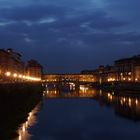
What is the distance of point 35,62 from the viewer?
7224 inches

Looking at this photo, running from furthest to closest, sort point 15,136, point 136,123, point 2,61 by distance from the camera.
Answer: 1. point 2,61
2. point 136,123
3. point 15,136

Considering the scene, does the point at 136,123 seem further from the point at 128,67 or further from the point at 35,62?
the point at 35,62

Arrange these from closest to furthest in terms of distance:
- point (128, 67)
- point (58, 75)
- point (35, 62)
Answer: point (128, 67) < point (35, 62) < point (58, 75)

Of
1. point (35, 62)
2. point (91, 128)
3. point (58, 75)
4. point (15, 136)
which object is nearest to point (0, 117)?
point (15, 136)

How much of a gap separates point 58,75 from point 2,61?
11322 cm

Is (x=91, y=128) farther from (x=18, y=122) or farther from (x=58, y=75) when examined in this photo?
(x=58, y=75)

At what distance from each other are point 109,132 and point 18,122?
281 inches

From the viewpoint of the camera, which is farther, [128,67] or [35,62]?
[35,62]

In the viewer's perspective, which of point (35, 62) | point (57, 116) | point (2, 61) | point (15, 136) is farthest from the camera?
point (35, 62)

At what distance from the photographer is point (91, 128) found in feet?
111

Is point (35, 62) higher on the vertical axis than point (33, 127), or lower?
higher

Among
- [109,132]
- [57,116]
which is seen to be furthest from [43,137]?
[57,116]

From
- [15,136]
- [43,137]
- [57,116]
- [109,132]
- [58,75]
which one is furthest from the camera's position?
[58,75]

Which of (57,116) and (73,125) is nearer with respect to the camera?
(73,125)
